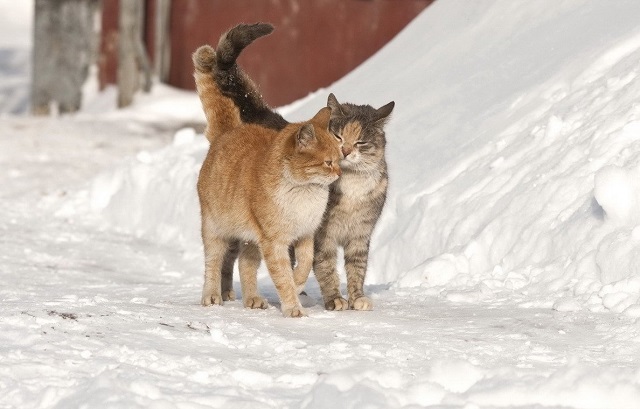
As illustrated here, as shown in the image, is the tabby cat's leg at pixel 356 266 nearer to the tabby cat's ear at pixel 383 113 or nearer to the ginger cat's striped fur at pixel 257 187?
the ginger cat's striped fur at pixel 257 187

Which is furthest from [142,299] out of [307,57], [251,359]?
[307,57]

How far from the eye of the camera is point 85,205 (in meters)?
12.0

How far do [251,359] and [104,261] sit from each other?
179 inches

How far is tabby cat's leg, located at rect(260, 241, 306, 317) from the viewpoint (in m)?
6.38

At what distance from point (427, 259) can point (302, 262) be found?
1450 millimetres

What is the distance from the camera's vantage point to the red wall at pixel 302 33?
14.6 metres

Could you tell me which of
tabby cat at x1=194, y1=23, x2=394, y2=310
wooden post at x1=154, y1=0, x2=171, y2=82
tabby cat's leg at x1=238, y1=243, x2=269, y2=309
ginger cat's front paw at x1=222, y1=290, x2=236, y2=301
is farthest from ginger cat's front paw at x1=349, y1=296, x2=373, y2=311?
wooden post at x1=154, y1=0, x2=171, y2=82

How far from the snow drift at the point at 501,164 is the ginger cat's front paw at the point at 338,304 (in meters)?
0.71

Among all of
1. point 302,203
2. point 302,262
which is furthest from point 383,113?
point 302,262

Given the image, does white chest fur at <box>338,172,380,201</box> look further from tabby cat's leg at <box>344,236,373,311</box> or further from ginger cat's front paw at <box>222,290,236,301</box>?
ginger cat's front paw at <box>222,290,236,301</box>

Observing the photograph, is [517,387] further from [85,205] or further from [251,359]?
[85,205]

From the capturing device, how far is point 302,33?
15.7 metres

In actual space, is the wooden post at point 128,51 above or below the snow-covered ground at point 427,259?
above

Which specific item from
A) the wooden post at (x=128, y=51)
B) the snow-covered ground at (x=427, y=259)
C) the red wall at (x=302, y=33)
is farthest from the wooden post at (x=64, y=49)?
the snow-covered ground at (x=427, y=259)
